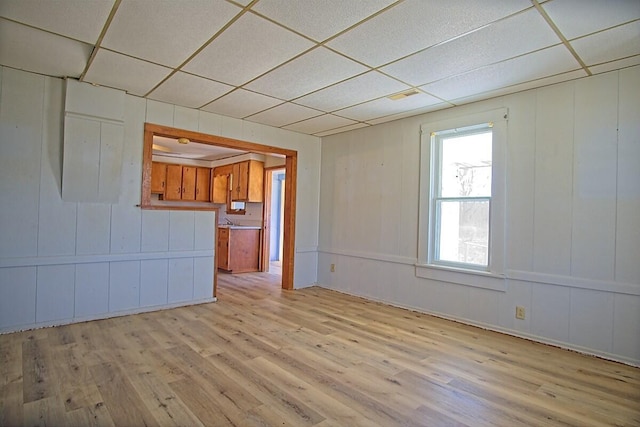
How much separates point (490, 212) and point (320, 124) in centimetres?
251

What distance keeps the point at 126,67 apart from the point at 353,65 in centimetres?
202

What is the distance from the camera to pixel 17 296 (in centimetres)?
327

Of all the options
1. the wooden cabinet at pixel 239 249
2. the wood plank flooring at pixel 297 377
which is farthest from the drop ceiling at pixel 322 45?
the wooden cabinet at pixel 239 249

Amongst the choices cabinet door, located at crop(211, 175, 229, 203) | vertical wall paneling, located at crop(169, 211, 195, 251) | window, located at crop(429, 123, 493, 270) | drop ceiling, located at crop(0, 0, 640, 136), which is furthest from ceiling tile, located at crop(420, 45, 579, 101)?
cabinet door, located at crop(211, 175, 229, 203)

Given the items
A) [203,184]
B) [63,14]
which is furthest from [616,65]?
[203,184]

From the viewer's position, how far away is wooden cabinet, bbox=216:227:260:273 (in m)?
6.76

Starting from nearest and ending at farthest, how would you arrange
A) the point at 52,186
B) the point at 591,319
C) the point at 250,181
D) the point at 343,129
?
1. the point at 591,319
2. the point at 52,186
3. the point at 343,129
4. the point at 250,181

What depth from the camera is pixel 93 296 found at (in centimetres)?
367

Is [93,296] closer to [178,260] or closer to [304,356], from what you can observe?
[178,260]

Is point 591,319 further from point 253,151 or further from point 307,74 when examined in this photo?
point 253,151

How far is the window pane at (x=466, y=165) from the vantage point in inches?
149

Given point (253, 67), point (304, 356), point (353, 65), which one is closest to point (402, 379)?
point (304, 356)

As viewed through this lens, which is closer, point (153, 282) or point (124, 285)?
point (124, 285)

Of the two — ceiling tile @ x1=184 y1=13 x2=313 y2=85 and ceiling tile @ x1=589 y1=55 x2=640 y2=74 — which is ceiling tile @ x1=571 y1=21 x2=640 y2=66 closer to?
ceiling tile @ x1=589 y1=55 x2=640 y2=74
